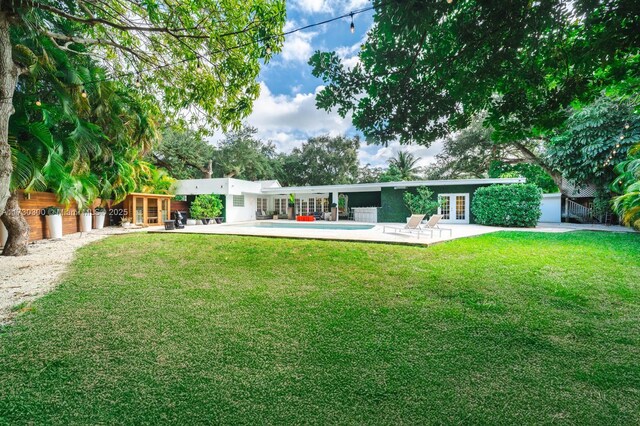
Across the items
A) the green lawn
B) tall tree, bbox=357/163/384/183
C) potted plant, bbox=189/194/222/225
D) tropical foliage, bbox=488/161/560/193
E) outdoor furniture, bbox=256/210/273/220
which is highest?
tall tree, bbox=357/163/384/183

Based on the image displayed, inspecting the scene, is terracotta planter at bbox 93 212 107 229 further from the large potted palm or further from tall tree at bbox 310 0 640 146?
tall tree at bbox 310 0 640 146

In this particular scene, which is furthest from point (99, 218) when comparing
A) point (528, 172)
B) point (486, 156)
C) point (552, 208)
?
point (528, 172)

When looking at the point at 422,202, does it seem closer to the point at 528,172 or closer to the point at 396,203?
the point at 396,203

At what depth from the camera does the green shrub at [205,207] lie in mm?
17562

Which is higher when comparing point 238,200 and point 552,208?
point 238,200

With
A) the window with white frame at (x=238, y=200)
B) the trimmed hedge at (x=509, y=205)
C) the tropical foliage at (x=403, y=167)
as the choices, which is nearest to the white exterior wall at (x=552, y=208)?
the trimmed hedge at (x=509, y=205)

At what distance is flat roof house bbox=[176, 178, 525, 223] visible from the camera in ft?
56.3

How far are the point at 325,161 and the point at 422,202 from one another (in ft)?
62.9

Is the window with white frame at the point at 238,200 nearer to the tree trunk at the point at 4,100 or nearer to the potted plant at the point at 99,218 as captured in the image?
the potted plant at the point at 99,218

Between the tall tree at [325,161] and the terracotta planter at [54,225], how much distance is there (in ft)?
85.4

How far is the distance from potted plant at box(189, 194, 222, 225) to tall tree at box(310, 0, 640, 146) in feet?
52.1

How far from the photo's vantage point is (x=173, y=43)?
592cm

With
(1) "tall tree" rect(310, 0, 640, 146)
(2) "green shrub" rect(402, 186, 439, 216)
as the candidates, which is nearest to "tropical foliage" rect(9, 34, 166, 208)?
(1) "tall tree" rect(310, 0, 640, 146)

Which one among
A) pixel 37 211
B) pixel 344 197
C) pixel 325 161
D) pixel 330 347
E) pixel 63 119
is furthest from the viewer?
pixel 325 161
